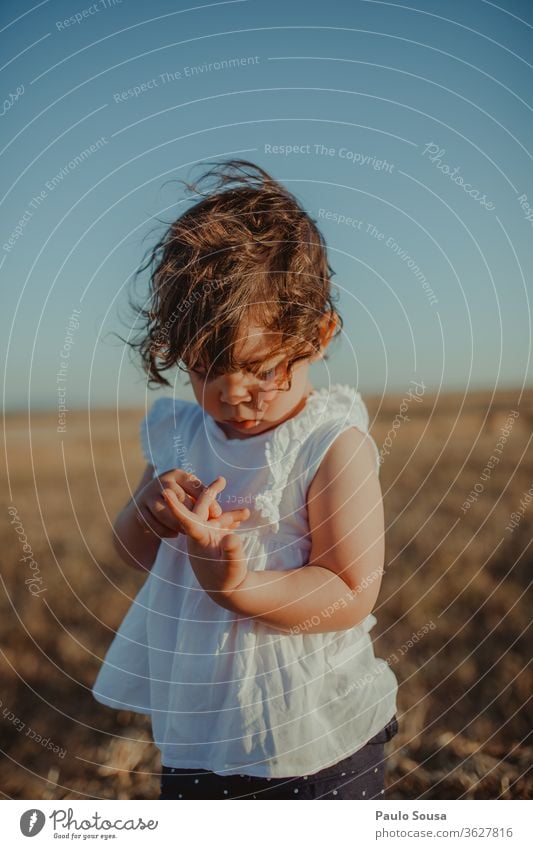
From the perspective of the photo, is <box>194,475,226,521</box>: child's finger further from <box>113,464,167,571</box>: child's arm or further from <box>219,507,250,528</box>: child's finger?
<box>113,464,167,571</box>: child's arm

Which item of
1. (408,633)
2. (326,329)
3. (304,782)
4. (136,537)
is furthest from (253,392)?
(408,633)

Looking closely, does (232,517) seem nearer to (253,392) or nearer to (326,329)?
(253,392)

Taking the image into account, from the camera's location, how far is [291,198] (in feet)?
3.01

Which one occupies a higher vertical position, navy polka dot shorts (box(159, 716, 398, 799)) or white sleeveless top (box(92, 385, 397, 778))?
white sleeveless top (box(92, 385, 397, 778))

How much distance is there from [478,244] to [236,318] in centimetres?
40

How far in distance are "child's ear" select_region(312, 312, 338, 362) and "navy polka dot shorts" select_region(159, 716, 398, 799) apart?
399mm

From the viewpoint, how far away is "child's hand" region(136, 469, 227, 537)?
32.4 inches

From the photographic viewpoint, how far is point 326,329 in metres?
0.91

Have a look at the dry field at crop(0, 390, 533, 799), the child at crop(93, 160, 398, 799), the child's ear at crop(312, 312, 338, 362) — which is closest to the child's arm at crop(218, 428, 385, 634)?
the child at crop(93, 160, 398, 799)

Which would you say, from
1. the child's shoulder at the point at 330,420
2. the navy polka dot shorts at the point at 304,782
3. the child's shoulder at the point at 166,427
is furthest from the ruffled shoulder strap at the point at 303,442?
the navy polka dot shorts at the point at 304,782

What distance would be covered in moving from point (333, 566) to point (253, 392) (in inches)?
7.2

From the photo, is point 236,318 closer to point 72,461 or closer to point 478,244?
point 478,244
